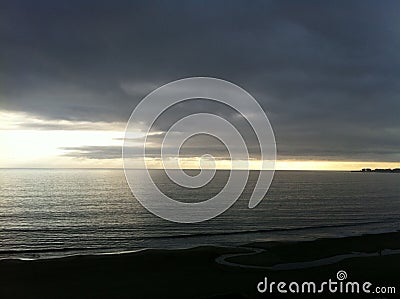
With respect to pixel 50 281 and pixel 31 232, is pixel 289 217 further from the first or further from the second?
pixel 50 281

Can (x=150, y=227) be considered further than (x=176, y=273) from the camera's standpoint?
Yes

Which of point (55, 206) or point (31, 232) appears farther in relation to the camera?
point (55, 206)

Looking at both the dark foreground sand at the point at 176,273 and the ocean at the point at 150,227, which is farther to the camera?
the ocean at the point at 150,227

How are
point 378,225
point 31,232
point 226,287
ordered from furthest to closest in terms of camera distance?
1. point 378,225
2. point 31,232
3. point 226,287

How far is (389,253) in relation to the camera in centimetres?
4428

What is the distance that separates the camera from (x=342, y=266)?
124ft

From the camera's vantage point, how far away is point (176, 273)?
3531 cm

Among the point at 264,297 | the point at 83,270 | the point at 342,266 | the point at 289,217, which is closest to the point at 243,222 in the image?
the point at 289,217

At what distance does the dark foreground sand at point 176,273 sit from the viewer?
2956 cm

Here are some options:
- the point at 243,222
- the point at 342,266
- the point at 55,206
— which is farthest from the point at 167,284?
the point at 55,206

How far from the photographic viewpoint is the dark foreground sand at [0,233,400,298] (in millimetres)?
29562

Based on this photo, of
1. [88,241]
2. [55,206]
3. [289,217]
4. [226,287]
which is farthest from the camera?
[55,206]

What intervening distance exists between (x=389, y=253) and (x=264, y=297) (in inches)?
980

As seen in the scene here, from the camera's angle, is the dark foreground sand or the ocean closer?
the dark foreground sand
